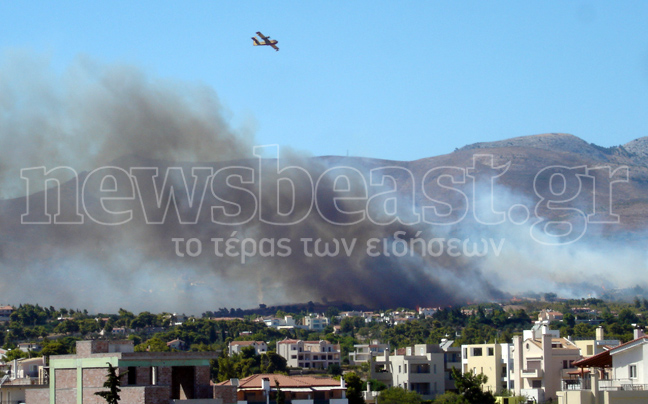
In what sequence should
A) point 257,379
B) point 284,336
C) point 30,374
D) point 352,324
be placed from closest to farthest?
point 257,379 < point 30,374 < point 284,336 < point 352,324

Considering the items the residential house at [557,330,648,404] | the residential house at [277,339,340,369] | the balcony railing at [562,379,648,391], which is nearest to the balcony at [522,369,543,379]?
the residential house at [557,330,648,404]

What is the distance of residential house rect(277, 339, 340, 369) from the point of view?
111 metres

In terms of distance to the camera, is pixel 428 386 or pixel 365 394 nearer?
pixel 365 394

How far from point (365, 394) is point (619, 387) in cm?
3042

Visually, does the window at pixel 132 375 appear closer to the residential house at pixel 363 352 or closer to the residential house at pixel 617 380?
the residential house at pixel 617 380

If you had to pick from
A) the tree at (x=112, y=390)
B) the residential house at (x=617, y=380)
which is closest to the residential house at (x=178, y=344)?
the residential house at (x=617, y=380)

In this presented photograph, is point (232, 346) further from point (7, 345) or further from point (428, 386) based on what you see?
point (428, 386)

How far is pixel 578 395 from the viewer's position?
3144cm

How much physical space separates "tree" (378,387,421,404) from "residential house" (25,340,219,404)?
27900 millimetres

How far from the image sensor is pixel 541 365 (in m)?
59.6

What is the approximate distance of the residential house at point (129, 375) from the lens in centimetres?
3093

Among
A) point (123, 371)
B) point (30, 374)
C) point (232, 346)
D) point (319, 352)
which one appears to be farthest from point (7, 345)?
point (123, 371)

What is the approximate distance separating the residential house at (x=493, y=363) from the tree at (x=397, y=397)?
14.8ft

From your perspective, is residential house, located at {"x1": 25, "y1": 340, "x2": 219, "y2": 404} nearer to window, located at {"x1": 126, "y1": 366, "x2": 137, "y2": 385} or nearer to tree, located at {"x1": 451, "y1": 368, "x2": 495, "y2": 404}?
window, located at {"x1": 126, "y1": 366, "x2": 137, "y2": 385}
